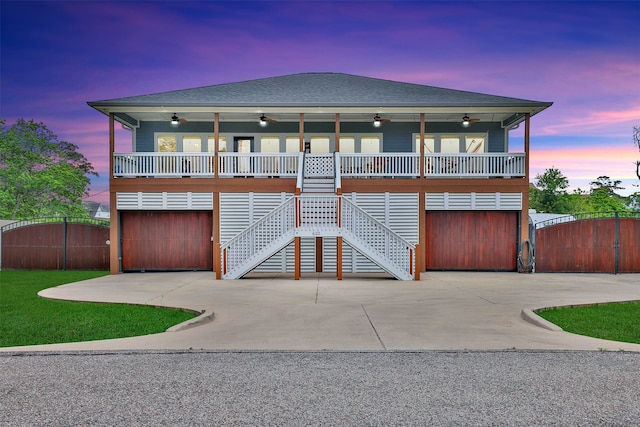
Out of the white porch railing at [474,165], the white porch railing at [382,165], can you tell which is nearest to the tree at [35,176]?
the white porch railing at [382,165]

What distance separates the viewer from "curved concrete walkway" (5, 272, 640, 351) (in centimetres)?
702

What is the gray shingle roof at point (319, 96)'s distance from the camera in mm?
17469

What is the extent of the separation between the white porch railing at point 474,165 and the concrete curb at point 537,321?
9952 mm

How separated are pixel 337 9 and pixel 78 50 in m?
23.9

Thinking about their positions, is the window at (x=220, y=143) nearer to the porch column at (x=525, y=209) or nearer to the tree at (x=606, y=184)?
Answer: the porch column at (x=525, y=209)

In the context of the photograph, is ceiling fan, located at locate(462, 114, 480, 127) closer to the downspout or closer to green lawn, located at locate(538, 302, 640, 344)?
the downspout

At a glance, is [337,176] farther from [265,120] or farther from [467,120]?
[467,120]

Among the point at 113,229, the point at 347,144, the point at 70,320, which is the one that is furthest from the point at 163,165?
the point at 70,320

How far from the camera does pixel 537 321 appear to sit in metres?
8.49

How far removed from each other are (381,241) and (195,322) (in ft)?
27.9

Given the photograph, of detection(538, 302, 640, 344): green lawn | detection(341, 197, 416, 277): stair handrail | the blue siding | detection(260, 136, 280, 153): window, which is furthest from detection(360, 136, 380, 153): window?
detection(538, 302, 640, 344): green lawn

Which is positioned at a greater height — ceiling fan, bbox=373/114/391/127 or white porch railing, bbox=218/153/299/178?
ceiling fan, bbox=373/114/391/127

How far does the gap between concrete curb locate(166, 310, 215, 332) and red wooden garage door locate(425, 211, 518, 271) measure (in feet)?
39.7

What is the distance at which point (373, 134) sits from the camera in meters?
21.1
